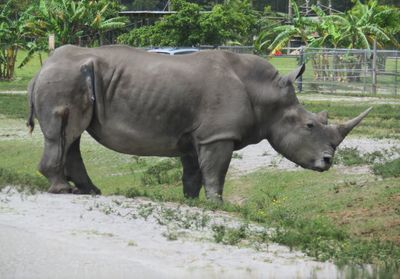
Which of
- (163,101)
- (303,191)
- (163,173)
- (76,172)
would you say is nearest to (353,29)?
(163,173)

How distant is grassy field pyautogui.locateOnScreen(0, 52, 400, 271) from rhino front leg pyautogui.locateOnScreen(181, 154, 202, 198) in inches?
8.4

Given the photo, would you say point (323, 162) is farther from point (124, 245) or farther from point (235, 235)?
point (124, 245)

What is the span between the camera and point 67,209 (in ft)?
34.9

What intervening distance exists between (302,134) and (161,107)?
175 centimetres

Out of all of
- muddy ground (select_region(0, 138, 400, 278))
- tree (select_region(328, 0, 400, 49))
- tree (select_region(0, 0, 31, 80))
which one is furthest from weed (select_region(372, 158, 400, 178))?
tree (select_region(0, 0, 31, 80))

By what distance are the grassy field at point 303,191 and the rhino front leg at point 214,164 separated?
0.31 metres

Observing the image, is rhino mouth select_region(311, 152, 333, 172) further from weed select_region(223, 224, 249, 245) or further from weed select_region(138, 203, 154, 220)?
weed select_region(223, 224, 249, 245)

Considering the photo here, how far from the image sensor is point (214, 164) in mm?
12219

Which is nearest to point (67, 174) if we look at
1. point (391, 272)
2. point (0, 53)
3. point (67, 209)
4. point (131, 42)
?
point (67, 209)

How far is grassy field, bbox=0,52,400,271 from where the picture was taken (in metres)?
9.73

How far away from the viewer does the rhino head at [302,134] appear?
12734 mm

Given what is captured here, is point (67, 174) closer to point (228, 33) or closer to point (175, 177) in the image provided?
point (175, 177)

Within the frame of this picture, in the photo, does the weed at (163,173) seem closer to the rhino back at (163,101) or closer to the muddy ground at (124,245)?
the rhino back at (163,101)

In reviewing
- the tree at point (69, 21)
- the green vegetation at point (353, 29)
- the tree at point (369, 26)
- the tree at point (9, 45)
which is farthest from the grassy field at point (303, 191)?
the tree at point (69, 21)
